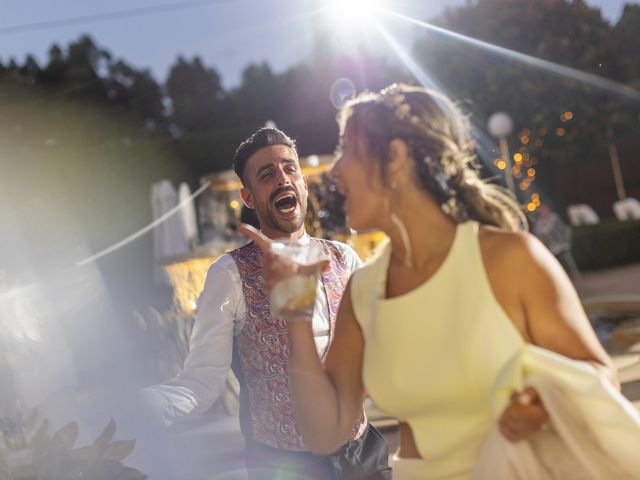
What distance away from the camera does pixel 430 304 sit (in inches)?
68.9

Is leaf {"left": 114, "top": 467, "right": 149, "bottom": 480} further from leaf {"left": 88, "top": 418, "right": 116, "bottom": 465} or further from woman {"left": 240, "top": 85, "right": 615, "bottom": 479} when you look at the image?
woman {"left": 240, "top": 85, "right": 615, "bottom": 479}

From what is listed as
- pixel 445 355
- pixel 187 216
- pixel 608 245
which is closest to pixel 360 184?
pixel 445 355

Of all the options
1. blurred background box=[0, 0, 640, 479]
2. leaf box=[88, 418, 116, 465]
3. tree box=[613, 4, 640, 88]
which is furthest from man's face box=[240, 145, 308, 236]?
tree box=[613, 4, 640, 88]

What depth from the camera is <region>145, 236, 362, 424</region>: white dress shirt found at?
2.59 meters

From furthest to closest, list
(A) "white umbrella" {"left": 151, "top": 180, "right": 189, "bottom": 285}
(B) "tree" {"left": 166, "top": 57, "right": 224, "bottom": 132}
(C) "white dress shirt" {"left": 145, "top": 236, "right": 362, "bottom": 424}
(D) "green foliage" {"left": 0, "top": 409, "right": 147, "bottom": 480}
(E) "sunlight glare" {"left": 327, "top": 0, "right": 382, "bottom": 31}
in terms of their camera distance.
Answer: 1. (B) "tree" {"left": 166, "top": 57, "right": 224, "bottom": 132}
2. (E) "sunlight glare" {"left": 327, "top": 0, "right": 382, "bottom": 31}
3. (A) "white umbrella" {"left": 151, "top": 180, "right": 189, "bottom": 285}
4. (C) "white dress shirt" {"left": 145, "top": 236, "right": 362, "bottom": 424}
5. (D) "green foliage" {"left": 0, "top": 409, "right": 147, "bottom": 480}

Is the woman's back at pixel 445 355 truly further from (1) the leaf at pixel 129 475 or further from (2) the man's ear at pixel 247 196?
(2) the man's ear at pixel 247 196

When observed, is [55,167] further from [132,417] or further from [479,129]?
[132,417]

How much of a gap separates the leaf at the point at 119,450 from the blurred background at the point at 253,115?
4975 millimetres

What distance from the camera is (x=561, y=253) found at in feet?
44.6

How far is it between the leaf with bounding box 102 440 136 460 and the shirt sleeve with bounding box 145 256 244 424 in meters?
0.34

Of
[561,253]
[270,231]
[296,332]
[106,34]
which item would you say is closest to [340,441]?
[296,332]

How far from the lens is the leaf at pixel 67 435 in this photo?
223cm

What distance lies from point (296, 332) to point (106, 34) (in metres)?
22.8

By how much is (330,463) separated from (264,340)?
0.43 metres
